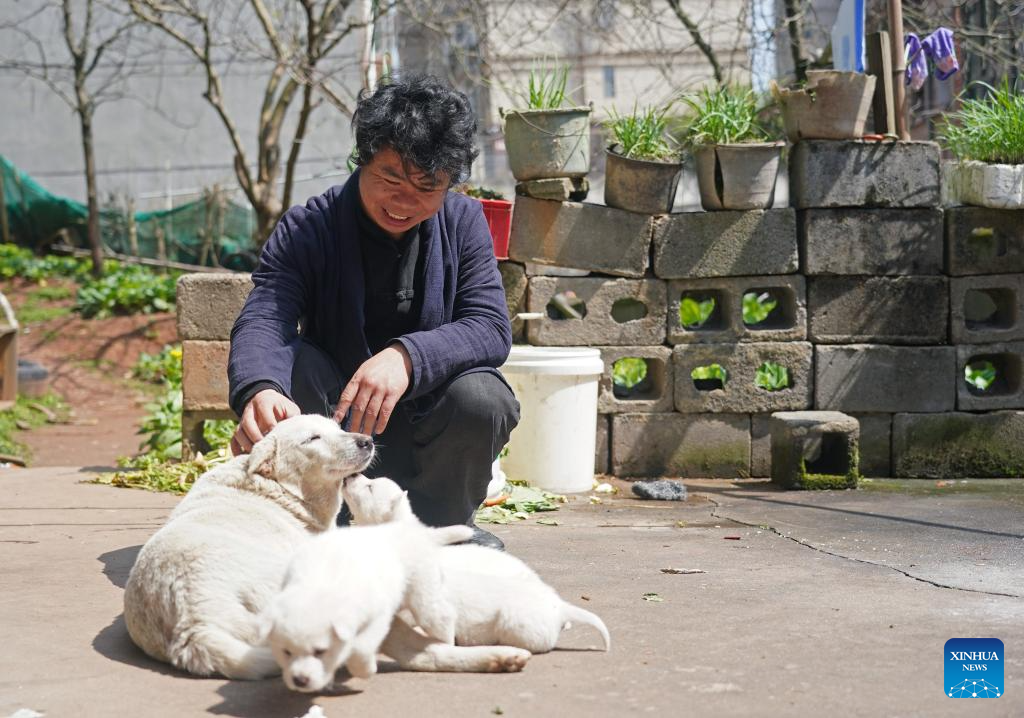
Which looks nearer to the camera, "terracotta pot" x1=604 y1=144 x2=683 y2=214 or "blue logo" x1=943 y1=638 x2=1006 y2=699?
"blue logo" x1=943 y1=638 x2=1006 y2=699

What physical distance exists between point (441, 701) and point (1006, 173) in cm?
482

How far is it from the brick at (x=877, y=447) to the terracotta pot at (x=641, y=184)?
172cm

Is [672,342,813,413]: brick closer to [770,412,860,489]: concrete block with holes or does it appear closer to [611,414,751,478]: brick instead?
[611,414,751,478]: brick

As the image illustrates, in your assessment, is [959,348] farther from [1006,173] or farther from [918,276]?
[1006,173]

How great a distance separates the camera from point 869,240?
5.99 meters

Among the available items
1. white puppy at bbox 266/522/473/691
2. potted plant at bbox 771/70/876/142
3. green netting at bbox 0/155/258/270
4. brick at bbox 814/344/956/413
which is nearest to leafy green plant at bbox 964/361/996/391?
brick at bbox 814/344/956/413

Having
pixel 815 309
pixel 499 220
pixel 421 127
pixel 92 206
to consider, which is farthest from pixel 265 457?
pixel 92 206

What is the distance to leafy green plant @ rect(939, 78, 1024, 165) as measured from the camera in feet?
18.8

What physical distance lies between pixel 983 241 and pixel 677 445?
2.09m

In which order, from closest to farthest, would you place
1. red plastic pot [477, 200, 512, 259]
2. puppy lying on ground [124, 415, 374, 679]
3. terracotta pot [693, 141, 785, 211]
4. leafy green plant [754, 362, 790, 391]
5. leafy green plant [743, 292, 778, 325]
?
puppy lying on ground [124, 415, 374, 679], red plastic pot [477, 200, 512, 259], terracotta pot [693, 141, 785, 211], leafy green plant [754, 362, 790, 391], leafy green plant [743, 292, 778, 325]

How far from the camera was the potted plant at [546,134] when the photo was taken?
229 inches

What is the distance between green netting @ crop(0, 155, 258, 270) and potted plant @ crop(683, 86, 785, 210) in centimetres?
919

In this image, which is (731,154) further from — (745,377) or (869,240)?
(745,377)

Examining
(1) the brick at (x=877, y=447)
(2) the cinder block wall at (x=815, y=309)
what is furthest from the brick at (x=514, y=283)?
(1) the brick at (x=877, y=447)
